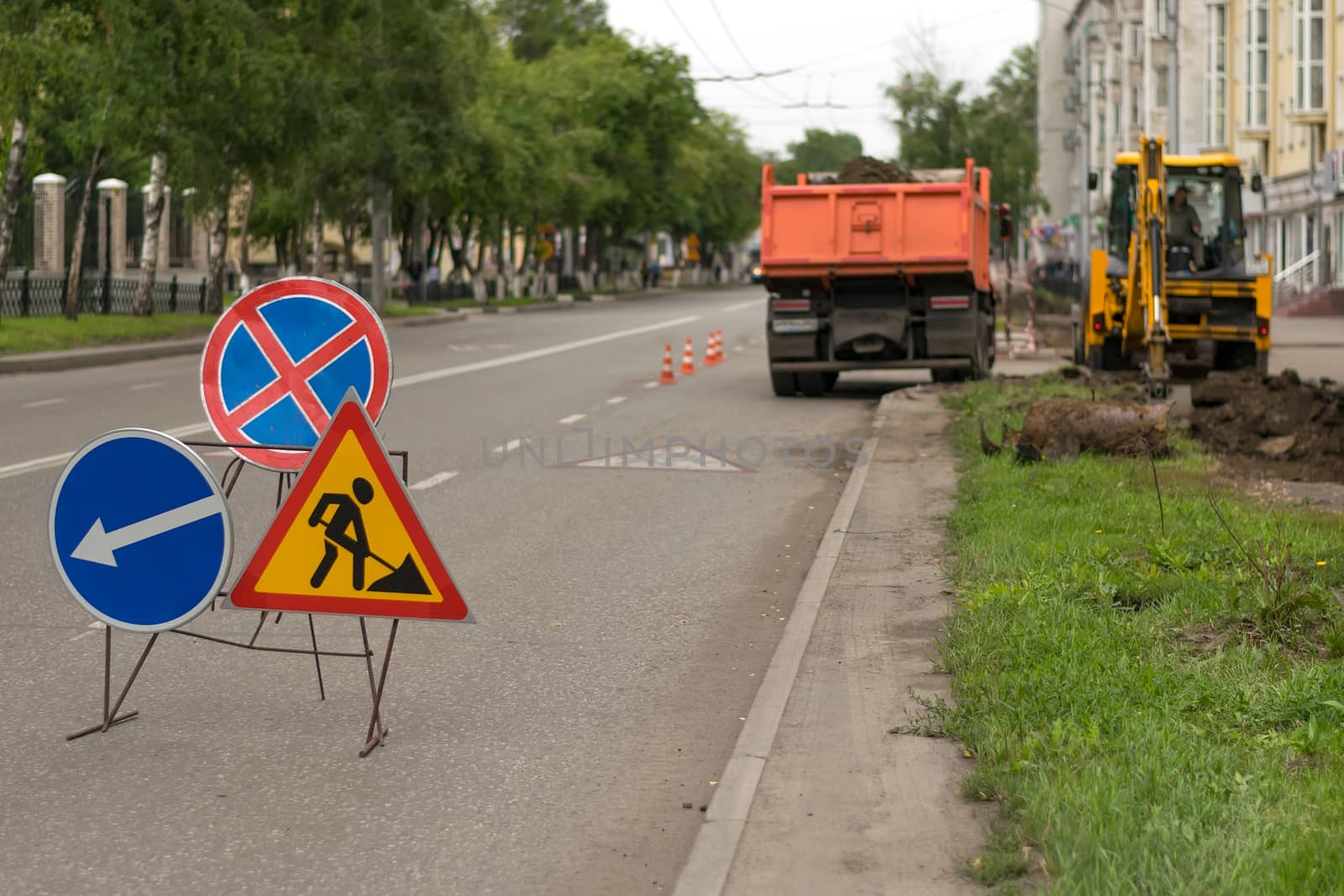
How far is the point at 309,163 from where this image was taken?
4094cm

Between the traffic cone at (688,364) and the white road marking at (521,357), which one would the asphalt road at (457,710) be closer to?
the white road marking at (521,357)

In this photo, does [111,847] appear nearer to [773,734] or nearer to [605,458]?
[773,734]

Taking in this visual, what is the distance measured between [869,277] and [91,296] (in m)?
20.2

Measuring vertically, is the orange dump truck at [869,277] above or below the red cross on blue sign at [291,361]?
above

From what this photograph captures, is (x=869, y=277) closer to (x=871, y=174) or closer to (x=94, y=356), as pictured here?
(x=871, y=174)

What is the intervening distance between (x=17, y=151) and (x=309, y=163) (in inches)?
457

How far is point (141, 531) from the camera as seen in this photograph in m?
6.04

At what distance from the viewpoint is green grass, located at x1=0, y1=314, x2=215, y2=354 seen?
96.1 ft

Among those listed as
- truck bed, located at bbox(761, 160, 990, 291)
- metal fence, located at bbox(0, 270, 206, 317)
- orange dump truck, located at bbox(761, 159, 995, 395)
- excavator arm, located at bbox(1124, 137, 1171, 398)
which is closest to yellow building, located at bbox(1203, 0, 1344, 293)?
metal fence, located at bbox(0, 270, 206, 317)

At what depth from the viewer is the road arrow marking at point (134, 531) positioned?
6020 millimetres

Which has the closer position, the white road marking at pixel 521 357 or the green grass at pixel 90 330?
the white road marking at pixel 521 357

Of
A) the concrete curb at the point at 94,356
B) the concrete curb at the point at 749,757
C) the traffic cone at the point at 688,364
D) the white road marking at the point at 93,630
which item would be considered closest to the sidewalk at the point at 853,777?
the concrete curb at the point at 749,757

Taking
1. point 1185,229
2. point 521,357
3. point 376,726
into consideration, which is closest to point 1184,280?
point 1185,229

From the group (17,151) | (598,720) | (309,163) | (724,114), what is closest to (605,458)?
(598,720)
